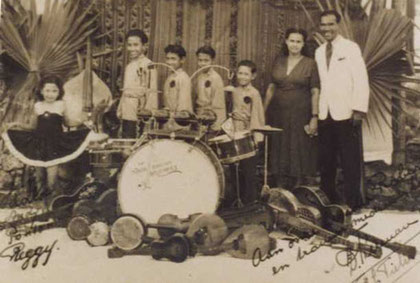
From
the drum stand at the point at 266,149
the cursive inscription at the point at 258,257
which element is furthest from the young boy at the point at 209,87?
the cursive inscription at the point at 258,257

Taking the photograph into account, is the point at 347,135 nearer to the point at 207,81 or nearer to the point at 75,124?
the point at 207,81

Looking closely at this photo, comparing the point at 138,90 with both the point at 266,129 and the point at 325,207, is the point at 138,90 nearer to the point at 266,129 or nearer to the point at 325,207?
the point at 266,129

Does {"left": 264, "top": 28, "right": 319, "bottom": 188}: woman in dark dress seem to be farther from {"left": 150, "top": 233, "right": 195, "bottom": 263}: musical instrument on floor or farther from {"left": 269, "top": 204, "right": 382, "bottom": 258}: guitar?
{"left": 150, "top": 233, "right": 195, "bottom": 263}: musical instrument on floor

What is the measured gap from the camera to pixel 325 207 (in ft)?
9.33

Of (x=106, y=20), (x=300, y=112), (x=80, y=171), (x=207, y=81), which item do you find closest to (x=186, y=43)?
(x=207, y=81)

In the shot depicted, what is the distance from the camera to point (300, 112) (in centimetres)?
288

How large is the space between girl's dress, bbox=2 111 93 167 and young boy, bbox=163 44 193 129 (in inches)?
19.5

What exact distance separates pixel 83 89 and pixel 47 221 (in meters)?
0.77

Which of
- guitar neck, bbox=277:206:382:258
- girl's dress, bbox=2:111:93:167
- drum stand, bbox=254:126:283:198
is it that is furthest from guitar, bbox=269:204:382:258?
girl's dress, bbox=2:111:93:167

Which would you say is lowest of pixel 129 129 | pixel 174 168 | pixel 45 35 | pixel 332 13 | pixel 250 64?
pixel 174 168

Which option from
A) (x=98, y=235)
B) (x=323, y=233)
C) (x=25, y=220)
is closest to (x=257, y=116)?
(x=323, y=233)

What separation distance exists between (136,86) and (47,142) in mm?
603

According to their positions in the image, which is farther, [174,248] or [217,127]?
[217,127]
